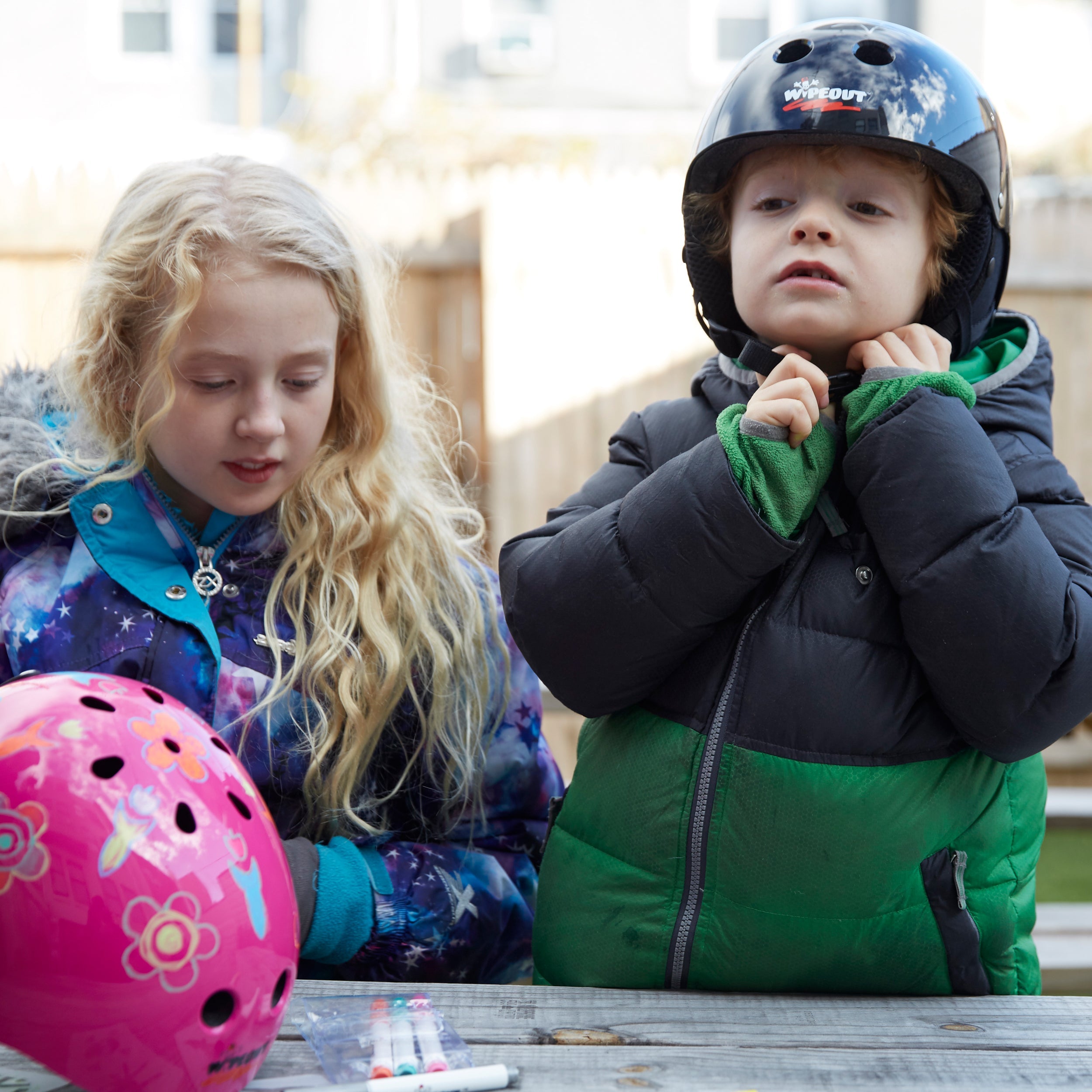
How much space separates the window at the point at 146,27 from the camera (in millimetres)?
12727

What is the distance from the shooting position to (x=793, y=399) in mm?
1583

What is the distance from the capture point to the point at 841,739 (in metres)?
1.51

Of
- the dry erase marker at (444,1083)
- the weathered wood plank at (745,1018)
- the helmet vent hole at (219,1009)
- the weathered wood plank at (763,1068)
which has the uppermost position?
the helmet vent hole at (219,1009)

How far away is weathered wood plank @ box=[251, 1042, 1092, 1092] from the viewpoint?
130 centimetres

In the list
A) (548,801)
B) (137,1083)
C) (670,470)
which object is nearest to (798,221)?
(670,470)

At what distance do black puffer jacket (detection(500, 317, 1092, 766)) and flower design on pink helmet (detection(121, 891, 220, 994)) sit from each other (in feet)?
1.87

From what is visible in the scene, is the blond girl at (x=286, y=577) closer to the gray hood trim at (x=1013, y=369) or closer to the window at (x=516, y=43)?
the gray hood trim at (x=1013, y=369)

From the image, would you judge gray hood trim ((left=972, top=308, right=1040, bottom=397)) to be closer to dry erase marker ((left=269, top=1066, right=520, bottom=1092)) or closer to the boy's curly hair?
the boy's curly hair

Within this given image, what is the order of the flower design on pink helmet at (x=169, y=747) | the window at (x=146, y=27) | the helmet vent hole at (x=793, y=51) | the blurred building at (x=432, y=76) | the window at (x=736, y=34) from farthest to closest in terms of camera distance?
the window at (x=146, y=27) → the window at (x=736, y=34) → the blurred building at (x=432, y=76) → the helmet vent hole at (x=793, y=51) → the flower design on pink helmet at (x=169, y=747)

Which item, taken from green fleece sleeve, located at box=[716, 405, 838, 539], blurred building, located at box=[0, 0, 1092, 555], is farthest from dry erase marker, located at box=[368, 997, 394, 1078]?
blurred building, located at box=[0, 0, 1092, 555]

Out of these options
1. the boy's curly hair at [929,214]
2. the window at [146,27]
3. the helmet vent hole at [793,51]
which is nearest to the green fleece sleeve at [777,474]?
the boy's curly hair at [929,214]

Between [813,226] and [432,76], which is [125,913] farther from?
[432,76]

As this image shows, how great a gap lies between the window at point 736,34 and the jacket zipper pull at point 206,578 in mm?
11697

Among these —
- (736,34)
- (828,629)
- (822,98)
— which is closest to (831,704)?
(828,629)
